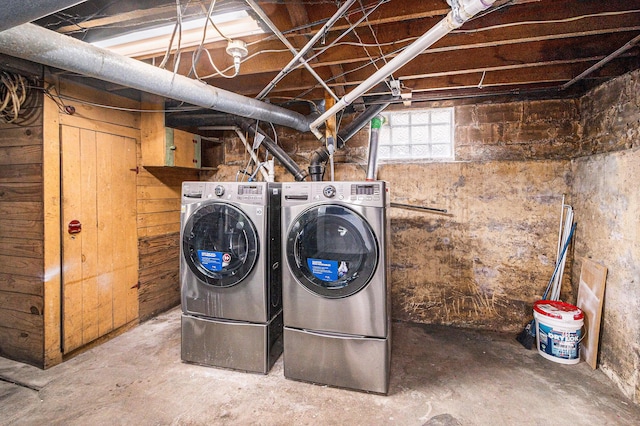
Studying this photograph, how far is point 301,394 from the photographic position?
205 centimetres

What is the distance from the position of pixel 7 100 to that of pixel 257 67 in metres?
1.71

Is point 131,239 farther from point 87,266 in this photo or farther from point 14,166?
point 14,166

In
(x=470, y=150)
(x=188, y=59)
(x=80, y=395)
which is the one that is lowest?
(x=80, y=395)

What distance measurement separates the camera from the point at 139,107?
3010 mm

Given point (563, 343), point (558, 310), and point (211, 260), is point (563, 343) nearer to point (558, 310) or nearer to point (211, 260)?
point (558, 310)

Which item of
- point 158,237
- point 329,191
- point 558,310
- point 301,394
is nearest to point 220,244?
point 329,191

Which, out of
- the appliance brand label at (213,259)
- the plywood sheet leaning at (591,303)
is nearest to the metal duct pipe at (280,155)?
the appliance brand label at (213,259)

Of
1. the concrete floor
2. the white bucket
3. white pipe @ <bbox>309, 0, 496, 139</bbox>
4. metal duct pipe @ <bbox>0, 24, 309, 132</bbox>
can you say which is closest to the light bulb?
metal duct pipe @ <bbox>0, 24, 309, 132</bbox>

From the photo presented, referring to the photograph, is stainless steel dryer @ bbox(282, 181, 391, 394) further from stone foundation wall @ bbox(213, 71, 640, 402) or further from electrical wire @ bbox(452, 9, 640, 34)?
stone foundation wall @ bbox(213, 71, 640, 402)

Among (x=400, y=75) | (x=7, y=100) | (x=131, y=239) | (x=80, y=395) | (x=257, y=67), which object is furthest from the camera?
(x=131, y=239)

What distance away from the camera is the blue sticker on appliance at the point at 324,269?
2066 millimetres

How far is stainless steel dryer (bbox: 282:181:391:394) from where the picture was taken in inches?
79.0

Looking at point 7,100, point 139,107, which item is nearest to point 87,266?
point 7,100

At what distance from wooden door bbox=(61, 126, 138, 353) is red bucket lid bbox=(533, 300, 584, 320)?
3.55 meters
